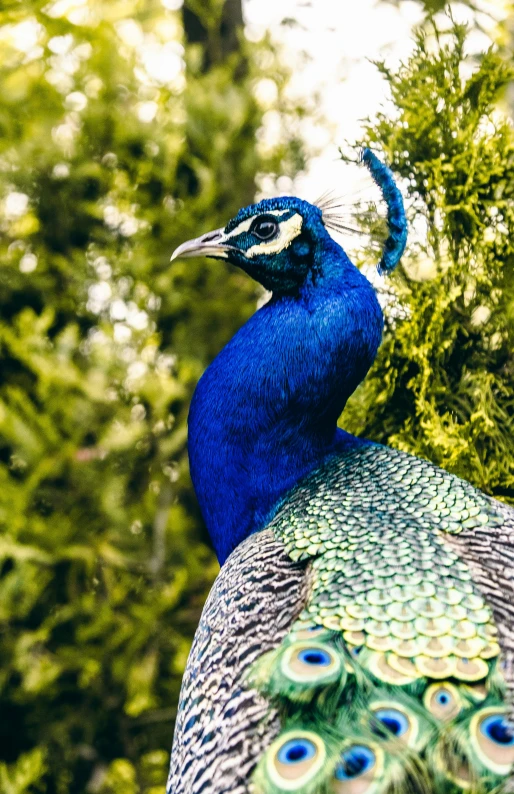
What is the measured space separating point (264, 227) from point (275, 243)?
45mm

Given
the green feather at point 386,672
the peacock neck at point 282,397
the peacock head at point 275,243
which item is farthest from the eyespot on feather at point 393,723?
the peacock head at point 275,243

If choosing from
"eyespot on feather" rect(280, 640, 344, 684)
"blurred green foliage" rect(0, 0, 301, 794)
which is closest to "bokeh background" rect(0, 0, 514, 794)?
"blurred green foliage" rect(0, 0, 301, 794)

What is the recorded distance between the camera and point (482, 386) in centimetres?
A: 178

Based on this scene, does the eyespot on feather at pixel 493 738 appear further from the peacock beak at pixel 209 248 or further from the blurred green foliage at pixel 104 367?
the blurred green foliage at pixel 104 367

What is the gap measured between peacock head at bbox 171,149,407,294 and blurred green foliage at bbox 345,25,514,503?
29cm

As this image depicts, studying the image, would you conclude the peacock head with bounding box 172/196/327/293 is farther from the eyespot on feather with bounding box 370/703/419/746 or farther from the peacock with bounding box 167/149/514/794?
the eyespot on feather with bounding box 370/703/419/746

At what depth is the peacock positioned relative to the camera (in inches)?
38.3

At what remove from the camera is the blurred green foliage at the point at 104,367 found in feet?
8.45

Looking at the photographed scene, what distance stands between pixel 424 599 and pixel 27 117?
Result: 8.20 feet

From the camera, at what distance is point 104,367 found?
2664 millimetres

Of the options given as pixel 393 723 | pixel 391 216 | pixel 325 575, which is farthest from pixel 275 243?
pixel 393 723

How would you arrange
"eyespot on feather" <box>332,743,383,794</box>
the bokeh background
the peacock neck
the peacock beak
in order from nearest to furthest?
"eyespot on feather" <box>332,743,383,794</box> < the peacock neck < the peacock beak < the bokeh background

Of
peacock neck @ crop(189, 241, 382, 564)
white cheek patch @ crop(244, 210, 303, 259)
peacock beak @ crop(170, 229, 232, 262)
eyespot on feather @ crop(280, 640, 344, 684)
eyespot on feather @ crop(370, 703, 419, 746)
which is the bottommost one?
eyespot on feather @ crop(370, 703, 419, 746)

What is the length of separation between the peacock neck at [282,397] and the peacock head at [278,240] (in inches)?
1.4
